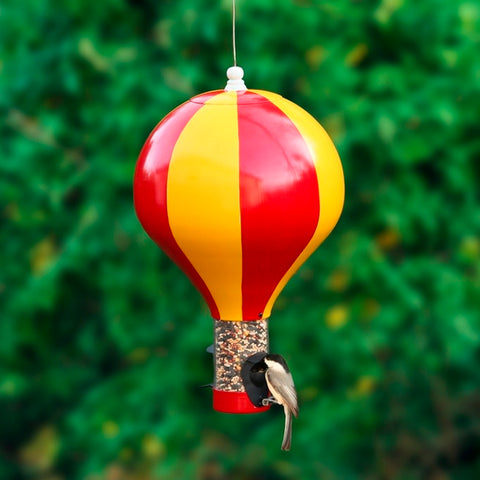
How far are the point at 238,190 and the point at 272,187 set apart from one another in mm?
93

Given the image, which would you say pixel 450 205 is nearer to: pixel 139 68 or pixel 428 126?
pixel 428 126

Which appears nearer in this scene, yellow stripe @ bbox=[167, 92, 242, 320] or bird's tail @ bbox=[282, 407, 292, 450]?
yellow stripe @ bbox=[167, 92, 242, 320]

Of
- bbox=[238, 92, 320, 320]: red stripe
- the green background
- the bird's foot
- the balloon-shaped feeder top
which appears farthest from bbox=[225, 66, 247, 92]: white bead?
the green background

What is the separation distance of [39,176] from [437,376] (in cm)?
238

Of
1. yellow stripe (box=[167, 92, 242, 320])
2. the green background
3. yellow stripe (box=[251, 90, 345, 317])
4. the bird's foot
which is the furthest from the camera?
the green background

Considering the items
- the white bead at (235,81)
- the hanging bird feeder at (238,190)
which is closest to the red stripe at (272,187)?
the hanging bird feeder at (238,190)

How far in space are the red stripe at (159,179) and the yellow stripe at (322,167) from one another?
0.85ft

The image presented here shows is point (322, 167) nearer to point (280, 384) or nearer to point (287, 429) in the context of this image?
point (280, 384)

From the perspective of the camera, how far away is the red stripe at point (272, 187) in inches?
109

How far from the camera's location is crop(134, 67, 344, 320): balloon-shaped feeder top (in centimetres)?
277

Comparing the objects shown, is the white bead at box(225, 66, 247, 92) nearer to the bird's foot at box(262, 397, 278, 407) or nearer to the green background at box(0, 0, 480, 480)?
the bird's foot at box(262, 397, 278, 407)

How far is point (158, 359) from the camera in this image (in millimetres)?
5797

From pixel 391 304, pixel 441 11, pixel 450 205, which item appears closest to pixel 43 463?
pixel 391 304

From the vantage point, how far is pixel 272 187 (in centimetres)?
279
